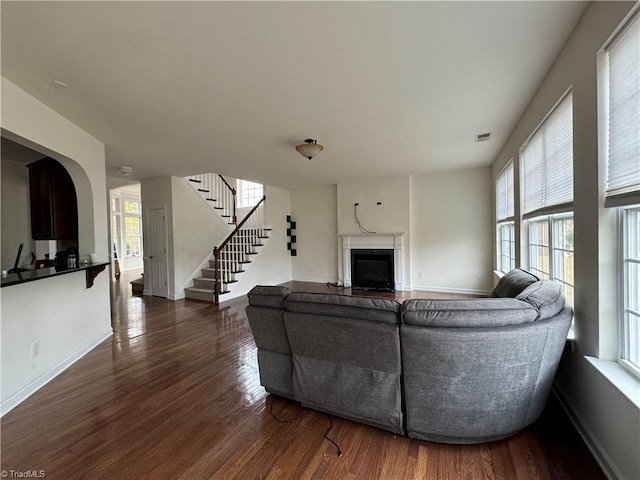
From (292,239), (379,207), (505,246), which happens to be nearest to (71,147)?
(292,239)

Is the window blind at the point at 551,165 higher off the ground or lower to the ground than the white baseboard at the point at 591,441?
higher

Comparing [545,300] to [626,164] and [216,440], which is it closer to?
[626,164]

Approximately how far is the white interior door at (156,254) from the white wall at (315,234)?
3.22 meters

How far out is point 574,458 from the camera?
1.59m

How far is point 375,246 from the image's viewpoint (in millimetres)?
6590

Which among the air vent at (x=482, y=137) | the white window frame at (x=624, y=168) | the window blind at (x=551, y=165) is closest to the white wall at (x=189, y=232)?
the air vent at (x=482, y=137)

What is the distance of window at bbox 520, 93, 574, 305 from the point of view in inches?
84.4

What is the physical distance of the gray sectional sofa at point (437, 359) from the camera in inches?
62.5

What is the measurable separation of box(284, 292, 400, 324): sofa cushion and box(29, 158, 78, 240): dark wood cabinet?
11.0ft

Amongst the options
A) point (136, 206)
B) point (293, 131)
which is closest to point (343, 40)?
point (293, 131)

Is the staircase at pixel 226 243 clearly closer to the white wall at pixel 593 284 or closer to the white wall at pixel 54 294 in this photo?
the white wall at pixel 54 294

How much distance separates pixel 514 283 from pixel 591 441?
1.19 m

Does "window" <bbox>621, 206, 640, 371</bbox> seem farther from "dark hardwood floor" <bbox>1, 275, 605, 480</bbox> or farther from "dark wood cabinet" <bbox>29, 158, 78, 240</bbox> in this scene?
"dark wood cabinet" <bbox>29, 158, 78, 240</bbox>

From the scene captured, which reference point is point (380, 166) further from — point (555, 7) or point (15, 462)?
point (15, 462)
